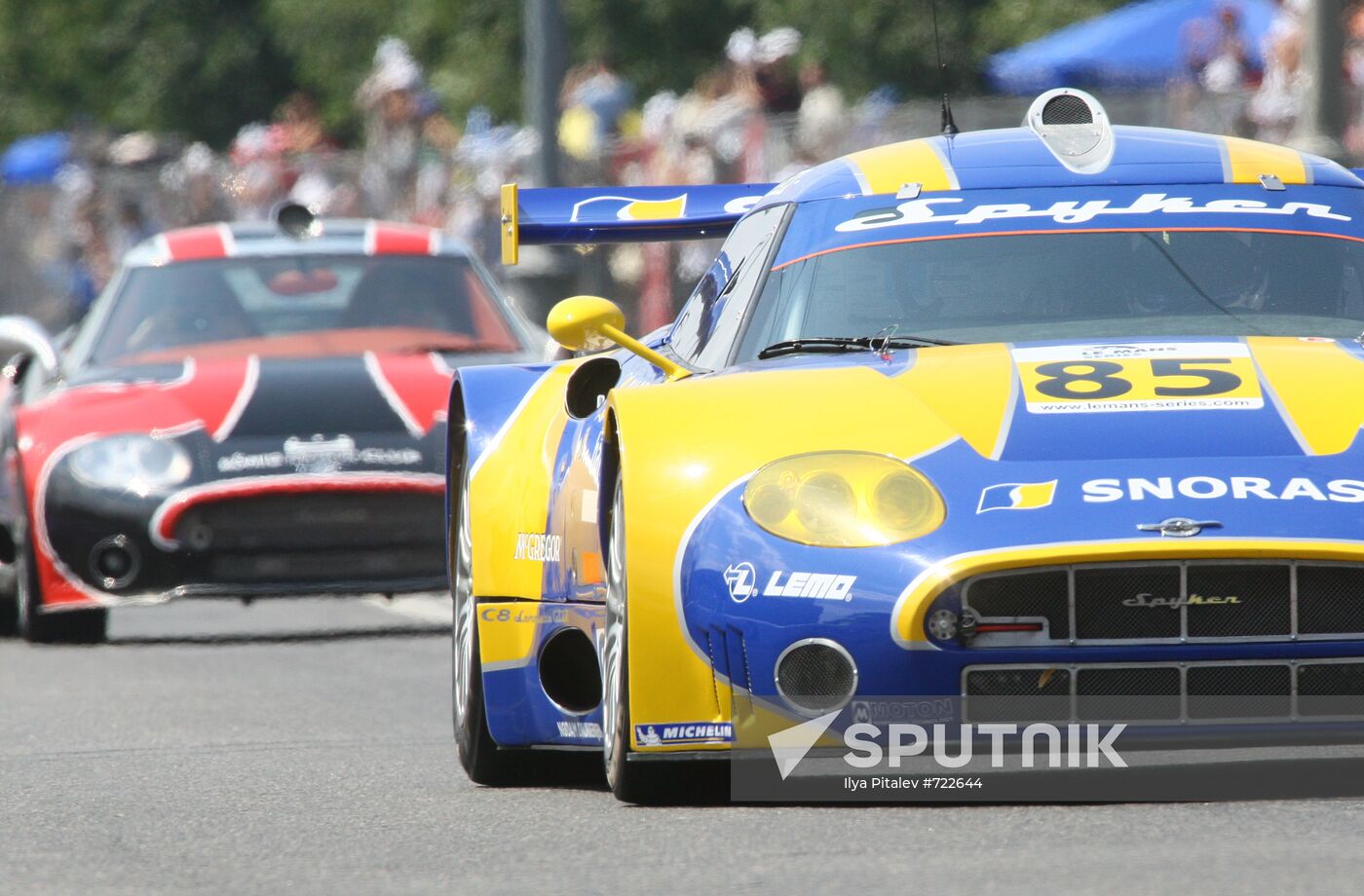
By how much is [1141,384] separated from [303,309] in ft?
22.5

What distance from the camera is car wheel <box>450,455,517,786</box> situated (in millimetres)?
6148

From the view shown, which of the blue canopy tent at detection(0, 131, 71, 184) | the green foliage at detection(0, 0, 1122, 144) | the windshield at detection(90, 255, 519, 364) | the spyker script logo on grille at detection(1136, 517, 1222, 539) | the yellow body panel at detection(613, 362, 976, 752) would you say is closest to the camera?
the spyker script logo on grille at detection(1136, 517, 1222, 539)

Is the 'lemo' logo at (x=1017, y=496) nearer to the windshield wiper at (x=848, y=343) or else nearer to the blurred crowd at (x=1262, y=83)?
the windshield wiper at (x=848, y=343)

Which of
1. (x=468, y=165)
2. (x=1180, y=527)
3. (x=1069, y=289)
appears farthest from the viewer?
(x=468, y=165)

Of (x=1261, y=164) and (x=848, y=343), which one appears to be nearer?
(x=848, y=343)

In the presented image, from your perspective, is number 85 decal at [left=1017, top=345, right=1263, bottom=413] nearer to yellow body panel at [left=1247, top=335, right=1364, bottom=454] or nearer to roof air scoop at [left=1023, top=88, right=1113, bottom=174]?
yellow body panel at [left=1247, top=335, right=1364, bottom=454]

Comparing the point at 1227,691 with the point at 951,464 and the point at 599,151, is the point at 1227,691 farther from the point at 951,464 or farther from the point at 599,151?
the point at 599,151

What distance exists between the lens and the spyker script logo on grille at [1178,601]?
4.73 meters

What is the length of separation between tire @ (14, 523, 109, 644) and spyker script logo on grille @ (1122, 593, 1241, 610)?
6.10 meters

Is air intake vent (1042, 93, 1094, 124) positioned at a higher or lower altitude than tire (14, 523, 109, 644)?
higher

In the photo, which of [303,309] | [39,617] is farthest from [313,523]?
[303,309]

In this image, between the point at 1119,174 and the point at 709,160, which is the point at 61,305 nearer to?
the point at 709,160

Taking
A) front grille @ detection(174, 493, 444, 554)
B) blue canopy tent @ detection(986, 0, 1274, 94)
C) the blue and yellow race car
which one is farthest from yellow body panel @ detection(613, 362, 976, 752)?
blue canopy tent @ detection(986, 0, 1274, 94)

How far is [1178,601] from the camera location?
4.73m
